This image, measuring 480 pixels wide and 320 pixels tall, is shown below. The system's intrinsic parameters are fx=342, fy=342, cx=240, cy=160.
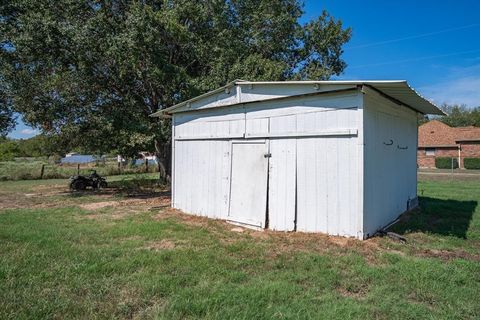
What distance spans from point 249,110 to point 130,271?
4.28m

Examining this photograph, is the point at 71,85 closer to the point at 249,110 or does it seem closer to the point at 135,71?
the point at 135,71

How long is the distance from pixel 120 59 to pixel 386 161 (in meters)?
8.80

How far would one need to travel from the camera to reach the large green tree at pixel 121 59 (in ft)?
36.9

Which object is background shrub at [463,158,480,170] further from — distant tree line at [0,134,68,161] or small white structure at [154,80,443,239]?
distant tree line at [0,134,68,161]

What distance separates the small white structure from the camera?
19.4 feet

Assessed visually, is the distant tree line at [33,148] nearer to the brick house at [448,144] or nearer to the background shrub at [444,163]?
the background shrub at [444,163]

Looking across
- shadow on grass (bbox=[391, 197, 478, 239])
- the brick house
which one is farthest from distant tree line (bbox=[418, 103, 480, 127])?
shadow on grass (bbox=[391, 197, 478, 239])

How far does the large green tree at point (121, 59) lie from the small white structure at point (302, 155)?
12.5 feet

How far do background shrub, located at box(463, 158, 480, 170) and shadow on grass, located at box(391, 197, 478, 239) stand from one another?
24252 mm

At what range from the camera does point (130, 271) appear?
427cm

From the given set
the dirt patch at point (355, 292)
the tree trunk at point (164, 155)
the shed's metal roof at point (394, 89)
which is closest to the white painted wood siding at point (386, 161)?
the shed's metal roof at point (394, 89)

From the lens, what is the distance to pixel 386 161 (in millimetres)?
7043

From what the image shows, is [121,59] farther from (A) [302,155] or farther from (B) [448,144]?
(B) [448,144]

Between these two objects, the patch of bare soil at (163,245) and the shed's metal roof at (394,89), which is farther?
the shed's metal roof at (394,89)
